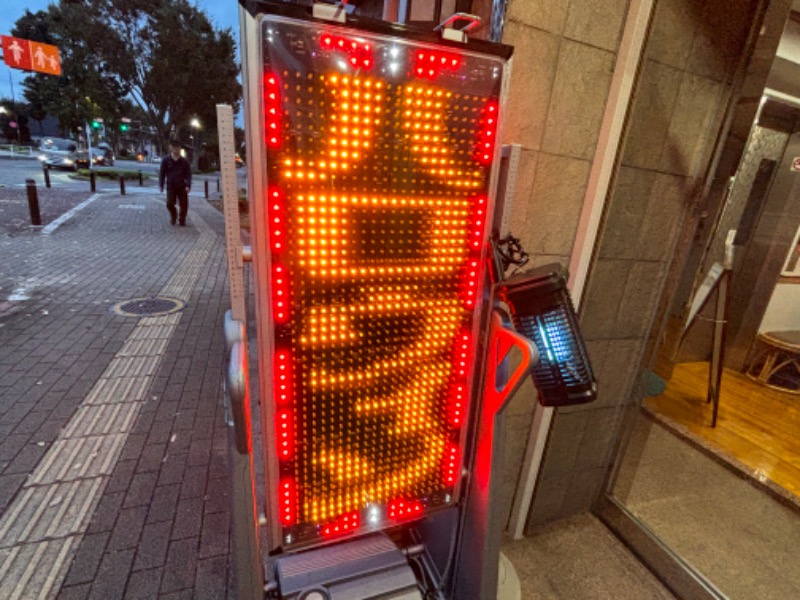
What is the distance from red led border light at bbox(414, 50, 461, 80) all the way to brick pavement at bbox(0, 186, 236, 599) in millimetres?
3027

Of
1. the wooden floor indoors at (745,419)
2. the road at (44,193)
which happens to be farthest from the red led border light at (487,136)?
the road at (44,193)

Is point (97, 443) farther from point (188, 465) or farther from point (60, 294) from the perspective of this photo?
point (60, 294)

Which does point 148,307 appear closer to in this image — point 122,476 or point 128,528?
point 122,476

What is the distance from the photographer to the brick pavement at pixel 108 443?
259 centimetres

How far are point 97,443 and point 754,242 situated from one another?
337 inches

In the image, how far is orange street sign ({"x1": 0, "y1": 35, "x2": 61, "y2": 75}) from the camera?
22.0 m

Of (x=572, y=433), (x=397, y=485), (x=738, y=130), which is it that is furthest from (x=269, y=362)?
(x=738, y=130)

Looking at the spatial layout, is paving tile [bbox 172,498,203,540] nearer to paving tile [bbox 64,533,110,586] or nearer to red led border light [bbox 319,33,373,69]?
paving tile [bbox 64,533,110,586]

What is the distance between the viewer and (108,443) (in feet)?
11.9

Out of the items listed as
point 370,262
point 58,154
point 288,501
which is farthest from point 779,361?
point 58,154

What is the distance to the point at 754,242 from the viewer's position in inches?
241

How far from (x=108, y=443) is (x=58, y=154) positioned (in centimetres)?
3209

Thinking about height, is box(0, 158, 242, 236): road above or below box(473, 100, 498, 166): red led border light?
below

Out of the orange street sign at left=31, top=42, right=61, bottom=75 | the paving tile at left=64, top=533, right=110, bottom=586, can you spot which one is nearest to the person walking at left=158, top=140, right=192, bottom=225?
the paving tile at left=64, top=533, right=110, bottom=586
